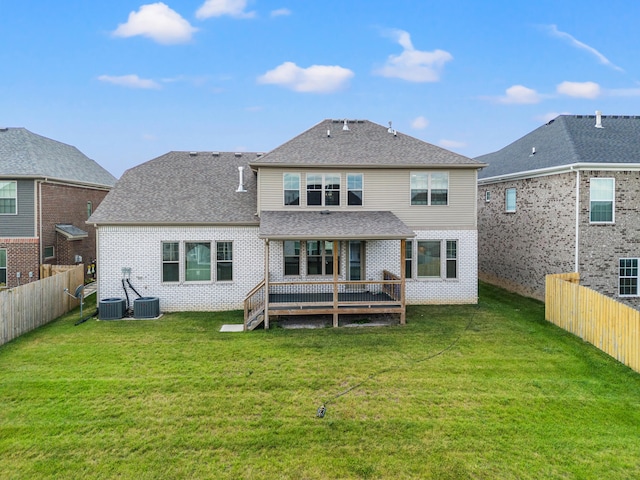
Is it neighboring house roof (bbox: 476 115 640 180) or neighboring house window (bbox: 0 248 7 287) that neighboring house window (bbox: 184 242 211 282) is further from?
neighboring house roof (bbox: 476 115 640 180)

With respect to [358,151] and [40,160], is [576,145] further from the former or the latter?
[40,160]

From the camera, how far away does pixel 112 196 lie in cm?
1495

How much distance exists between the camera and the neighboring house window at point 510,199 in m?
18.9

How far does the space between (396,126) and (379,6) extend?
10842 mm

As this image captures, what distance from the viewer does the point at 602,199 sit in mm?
14961

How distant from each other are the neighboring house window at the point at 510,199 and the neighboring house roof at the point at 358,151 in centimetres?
539

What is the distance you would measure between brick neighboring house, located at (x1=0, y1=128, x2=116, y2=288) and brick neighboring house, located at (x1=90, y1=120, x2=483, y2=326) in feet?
16.5

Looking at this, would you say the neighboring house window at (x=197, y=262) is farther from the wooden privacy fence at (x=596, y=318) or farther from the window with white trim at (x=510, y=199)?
the window with white trim at (x=510, y=199)

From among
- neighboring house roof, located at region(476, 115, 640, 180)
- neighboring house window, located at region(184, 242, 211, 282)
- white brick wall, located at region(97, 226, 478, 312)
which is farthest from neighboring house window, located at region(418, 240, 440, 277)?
neighboring house window, located at region(184, 242, 211, 282)

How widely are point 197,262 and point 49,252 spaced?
355 inches

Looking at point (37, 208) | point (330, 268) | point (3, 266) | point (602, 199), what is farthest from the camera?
point (37, 208)

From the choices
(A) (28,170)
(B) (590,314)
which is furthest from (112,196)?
(B) (590,314)

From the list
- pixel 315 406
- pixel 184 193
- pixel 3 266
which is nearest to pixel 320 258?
pixel 184 193

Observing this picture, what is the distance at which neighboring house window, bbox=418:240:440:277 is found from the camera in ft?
49.6
